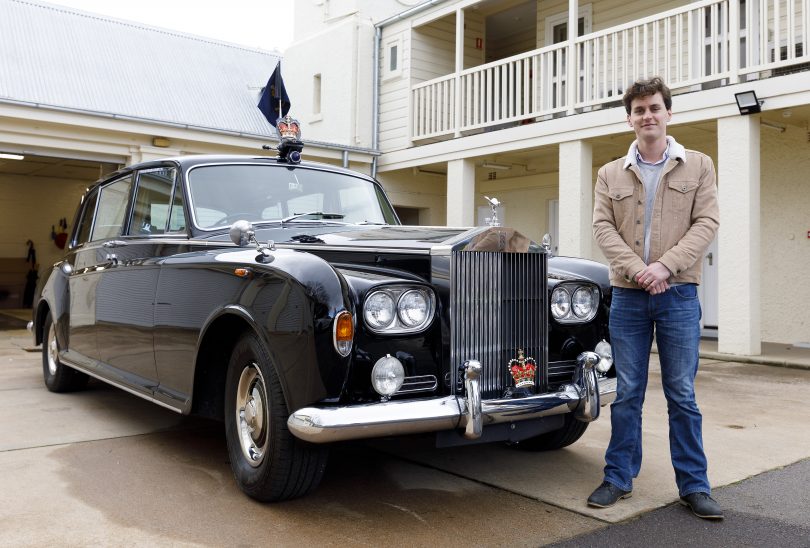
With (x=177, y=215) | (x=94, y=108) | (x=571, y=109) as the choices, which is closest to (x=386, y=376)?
(x=177, y=215)

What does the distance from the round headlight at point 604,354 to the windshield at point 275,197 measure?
1653 mm

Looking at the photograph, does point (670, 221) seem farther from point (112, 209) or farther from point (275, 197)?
point (112, 209)

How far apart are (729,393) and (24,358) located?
7.52 m

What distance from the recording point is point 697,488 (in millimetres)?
3359

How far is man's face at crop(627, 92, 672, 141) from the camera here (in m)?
3.43

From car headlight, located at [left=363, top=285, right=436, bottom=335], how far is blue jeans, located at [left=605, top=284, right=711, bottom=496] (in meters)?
0.97

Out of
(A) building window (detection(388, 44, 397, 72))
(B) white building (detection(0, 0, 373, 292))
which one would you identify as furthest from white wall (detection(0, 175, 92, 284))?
(A) building window (detection(388, 44, 397, 72))

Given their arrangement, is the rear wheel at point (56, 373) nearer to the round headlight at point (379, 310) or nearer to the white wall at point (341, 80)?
the round headlight at point (379, 310)

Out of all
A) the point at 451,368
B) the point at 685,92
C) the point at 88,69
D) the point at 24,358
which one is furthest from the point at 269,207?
the point at 88,69

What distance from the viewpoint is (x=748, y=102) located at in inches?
343

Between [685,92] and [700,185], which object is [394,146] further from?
[700,185]

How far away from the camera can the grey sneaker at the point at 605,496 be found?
11.1 feet

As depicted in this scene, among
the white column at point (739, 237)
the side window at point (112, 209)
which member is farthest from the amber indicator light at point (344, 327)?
the white column at point (739, 237)

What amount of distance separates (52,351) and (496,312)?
4.41m
